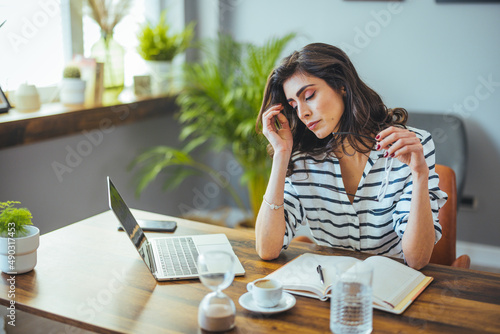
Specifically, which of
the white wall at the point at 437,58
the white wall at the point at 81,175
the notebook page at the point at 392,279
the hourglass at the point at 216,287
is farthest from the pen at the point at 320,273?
the white wall at the point at 437,58

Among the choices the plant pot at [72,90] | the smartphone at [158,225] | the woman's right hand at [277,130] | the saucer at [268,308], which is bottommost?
the smartphone at [158,225]

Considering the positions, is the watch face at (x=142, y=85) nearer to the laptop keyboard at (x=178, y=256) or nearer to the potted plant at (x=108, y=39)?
the potted plant at (x=108, y=39)

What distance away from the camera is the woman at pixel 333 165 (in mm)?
1634

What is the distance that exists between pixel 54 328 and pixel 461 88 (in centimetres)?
243

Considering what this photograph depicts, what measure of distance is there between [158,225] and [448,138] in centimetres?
178

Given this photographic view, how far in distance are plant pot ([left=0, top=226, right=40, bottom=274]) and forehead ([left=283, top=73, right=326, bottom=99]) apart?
2.86 feet

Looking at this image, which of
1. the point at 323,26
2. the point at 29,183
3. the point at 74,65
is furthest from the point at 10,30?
the point at 323,26

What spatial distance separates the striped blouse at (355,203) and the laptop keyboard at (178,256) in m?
0.29

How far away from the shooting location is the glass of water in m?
1.11

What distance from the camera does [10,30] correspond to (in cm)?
240

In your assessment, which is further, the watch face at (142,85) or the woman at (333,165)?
the watch face at (142,85)

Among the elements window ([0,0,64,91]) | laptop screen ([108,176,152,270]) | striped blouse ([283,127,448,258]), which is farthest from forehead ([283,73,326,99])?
window ([0,0,64,91])

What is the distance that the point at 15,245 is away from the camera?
4.58 ft

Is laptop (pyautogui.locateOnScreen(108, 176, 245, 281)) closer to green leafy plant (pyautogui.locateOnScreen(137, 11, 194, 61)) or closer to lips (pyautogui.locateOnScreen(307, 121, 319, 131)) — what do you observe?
lips (pyautogui.locateOnScreen(307, 121, 319, 131))
